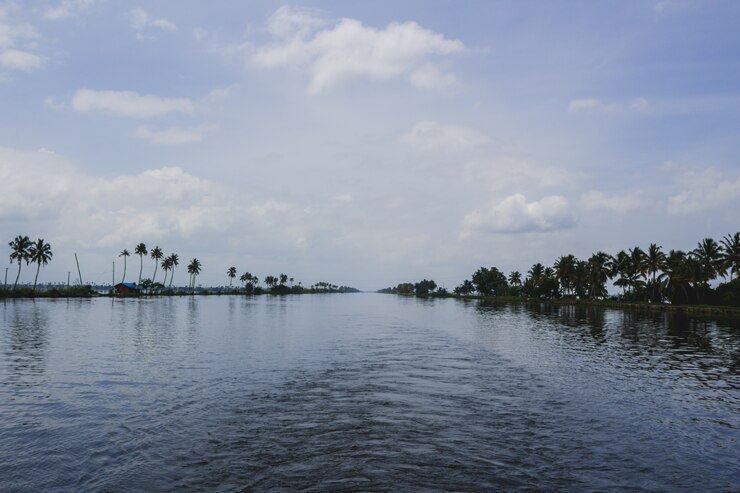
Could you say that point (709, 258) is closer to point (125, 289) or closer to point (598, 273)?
point (598, 273)

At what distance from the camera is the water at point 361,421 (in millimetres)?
10961

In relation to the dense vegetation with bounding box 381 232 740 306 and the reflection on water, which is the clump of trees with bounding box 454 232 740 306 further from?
the reflection on water

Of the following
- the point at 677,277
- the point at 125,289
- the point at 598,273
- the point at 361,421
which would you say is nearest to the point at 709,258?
the point at 677,277

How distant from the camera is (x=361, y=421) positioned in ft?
50.7

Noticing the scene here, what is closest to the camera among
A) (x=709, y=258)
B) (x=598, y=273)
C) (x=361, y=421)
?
(x=361, y=421)

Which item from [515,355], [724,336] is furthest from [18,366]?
[724,336]

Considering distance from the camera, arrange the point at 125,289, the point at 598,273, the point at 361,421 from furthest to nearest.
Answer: the point at 125,289 → the point at 598,273 → the point at 361,421

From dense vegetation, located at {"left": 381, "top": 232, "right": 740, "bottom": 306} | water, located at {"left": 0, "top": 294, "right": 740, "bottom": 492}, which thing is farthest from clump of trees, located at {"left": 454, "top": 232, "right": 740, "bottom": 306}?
water, located at {"left": 0, "top": 294, "right": 740, "bottom": 492}

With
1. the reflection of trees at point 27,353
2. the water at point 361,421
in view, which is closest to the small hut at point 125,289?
the reflection of trees at point 27,353

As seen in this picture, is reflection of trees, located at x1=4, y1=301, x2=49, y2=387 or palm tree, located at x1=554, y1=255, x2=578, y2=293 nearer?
reflection of trees, located at x1=4, y1=301, x2=49, y2=387

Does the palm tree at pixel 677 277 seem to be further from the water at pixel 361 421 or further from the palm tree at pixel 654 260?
the water at pixel 361 421

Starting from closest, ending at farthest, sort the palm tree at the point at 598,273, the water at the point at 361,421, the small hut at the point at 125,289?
1. the water at the point at 361,421
2. the palm tree at the point at 598,273
3. the small hut at the point at 125,289

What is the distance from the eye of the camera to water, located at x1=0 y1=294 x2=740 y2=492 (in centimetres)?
1096

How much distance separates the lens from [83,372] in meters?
23.9
